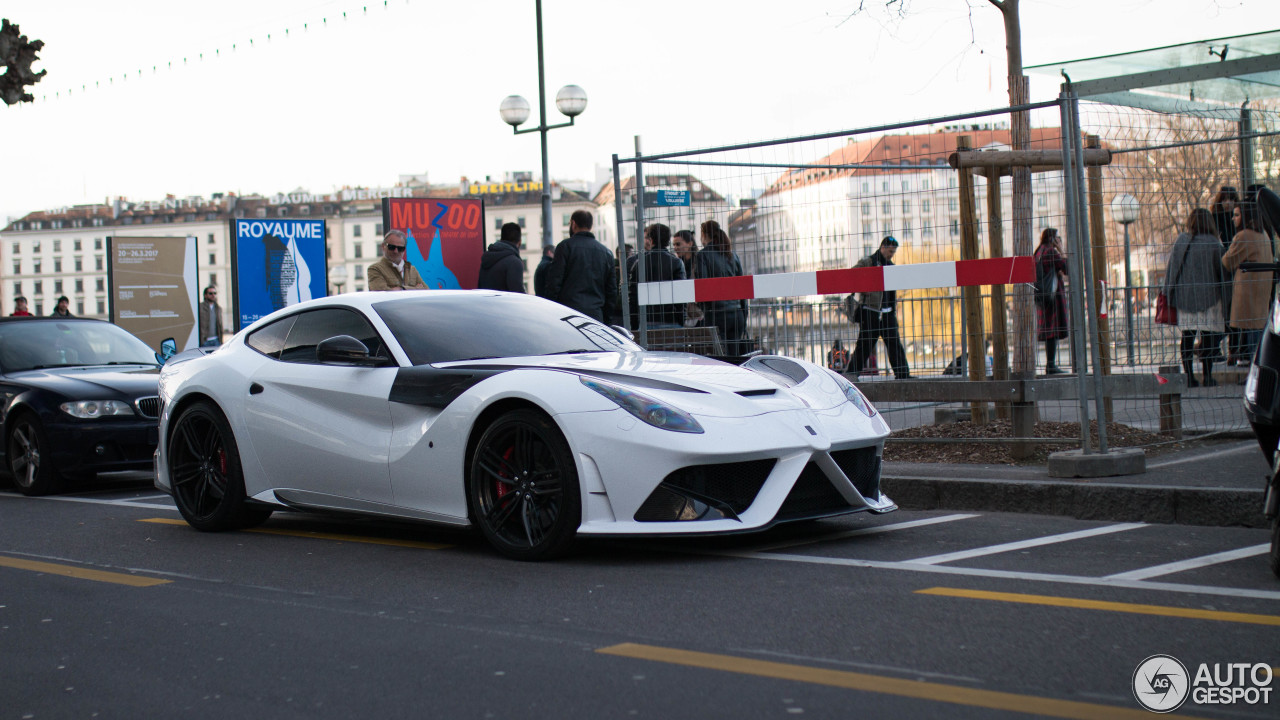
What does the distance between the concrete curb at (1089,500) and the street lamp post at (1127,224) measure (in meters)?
1.97

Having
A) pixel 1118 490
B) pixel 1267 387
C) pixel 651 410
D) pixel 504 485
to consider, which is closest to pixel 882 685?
pixel 651 410

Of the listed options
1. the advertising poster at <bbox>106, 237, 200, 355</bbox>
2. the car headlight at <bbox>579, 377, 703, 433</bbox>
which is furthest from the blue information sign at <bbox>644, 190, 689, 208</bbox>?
the advertising poster at <bbox>106, 237, 200, 355</bbox>

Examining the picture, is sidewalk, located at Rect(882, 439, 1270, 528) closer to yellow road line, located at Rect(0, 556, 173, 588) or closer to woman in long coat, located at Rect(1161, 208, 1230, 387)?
woman in long coat, located at Rect(1161, 208, 1230, 387)

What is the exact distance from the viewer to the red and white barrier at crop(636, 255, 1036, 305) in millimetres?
7598

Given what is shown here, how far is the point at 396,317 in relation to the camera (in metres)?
6.58

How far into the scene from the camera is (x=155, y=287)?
19766mm

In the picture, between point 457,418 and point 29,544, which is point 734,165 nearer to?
point 457,418


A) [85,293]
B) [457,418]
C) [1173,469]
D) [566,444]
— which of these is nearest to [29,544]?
[457,418]

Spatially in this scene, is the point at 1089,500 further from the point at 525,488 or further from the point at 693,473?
the point at 525,488

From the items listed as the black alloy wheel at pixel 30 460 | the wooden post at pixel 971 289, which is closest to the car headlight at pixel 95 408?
the black alloy wheel at pixel 30 460

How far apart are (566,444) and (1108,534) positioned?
2704 millimetres

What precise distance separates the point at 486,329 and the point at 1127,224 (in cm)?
428

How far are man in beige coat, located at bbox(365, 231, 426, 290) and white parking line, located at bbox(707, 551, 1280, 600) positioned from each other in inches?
255

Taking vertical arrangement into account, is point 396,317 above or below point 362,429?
above
